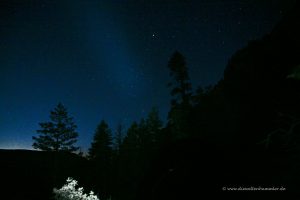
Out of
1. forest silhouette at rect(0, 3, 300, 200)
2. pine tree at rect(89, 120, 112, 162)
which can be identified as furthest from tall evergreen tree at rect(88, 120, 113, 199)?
A: forest silhouette at rect(0, 3, 300, 200)

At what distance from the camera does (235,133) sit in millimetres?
22094

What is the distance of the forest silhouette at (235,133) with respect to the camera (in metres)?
14.7

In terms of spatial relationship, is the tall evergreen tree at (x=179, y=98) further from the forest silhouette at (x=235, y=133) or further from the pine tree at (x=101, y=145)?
the pine tree at (x=101, y=145)

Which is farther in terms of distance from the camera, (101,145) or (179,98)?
(101,145)

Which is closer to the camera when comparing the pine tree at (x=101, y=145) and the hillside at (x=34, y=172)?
the hillside at (x=34, y=172)

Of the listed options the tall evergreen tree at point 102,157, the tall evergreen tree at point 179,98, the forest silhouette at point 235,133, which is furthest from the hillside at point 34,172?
the tall evergreen tree at point 179,98

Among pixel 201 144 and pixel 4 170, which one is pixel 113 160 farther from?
pixel 201 144

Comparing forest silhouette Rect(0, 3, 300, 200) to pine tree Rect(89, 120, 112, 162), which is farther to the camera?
pine tree Rect(89, 120, 112, 162)

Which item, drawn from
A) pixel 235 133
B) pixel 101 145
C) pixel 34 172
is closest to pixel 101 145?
pixel 101 145

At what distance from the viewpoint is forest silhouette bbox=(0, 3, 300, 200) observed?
1474cm

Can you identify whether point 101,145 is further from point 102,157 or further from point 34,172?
point 34,172

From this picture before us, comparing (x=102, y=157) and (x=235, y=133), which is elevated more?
(x=102, y=157)

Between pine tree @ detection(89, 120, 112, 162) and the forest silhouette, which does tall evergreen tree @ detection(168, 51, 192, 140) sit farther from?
pine tree @ detection(89, 120, 112, 162)

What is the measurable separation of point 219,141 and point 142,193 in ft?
34.2
